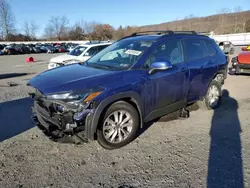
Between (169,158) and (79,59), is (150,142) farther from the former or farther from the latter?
(79,59)

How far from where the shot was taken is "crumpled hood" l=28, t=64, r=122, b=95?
320cm

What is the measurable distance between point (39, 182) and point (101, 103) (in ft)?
4.24

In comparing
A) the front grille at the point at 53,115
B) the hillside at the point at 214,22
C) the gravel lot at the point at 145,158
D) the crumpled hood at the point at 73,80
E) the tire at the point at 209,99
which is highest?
the hillside at the point at 214,22

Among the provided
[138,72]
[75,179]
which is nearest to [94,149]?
[75,179]

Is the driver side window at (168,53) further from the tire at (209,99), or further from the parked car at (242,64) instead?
the parked car at (242,64)

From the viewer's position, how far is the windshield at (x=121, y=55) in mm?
3873

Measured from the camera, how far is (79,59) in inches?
402

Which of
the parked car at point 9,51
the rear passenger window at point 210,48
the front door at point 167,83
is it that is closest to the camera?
the front door at point 167,83

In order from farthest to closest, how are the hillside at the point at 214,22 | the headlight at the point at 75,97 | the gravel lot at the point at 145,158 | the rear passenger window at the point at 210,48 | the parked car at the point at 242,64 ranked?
the hillside at the point at 214,22, the parked car at the point at 242,64, the rear passenger window at the point at 210,48, the headlight at the point at 75,97, the gravel lot at the point at 145,158

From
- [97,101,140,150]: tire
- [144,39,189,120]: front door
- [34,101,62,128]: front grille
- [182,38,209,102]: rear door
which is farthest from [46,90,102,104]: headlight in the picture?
[182,38,209,102]: rear door

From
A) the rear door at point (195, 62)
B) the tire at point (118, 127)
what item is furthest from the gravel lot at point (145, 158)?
the rear door at point (195, 62)

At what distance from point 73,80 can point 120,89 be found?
0.71 m

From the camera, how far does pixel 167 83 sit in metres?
4.03

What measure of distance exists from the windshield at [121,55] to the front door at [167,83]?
0.78 feet
